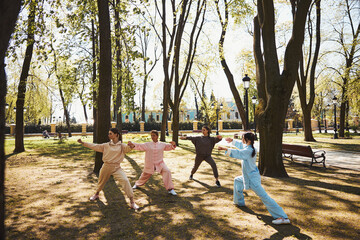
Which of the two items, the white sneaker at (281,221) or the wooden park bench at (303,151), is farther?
the wooden park bench at (303,151)

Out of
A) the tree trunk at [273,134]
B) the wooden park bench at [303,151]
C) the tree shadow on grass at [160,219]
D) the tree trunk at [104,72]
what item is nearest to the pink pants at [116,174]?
the tree shadow on grass at [160,219]

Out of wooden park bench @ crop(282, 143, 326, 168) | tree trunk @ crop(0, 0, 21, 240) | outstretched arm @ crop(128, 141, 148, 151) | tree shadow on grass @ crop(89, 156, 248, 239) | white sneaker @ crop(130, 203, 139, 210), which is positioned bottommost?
tree shadow on grass @ crop(89, 156, 248, 239)

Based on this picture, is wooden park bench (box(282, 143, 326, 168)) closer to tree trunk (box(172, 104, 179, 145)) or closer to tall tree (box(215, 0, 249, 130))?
tall tree (box(215, 0, 249, 130))

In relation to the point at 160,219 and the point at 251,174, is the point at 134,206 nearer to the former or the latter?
the point at 160,219

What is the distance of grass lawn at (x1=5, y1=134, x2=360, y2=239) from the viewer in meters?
3.70

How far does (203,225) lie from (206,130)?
3035 mm

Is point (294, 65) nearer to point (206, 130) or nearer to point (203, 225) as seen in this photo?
point (206, 130)

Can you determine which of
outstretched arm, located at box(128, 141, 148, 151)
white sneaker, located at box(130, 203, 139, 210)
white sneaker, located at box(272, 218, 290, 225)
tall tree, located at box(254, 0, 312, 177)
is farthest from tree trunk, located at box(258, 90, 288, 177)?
white sneaker, located at box(130, 203, 139, 210)

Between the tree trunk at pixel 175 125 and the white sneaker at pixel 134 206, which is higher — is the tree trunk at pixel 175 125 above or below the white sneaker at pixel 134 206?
above

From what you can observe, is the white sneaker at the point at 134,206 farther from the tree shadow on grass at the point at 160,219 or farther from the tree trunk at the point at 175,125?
the tree trunk at the point at 175,125

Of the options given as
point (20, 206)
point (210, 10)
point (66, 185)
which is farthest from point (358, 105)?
point (20, 206)

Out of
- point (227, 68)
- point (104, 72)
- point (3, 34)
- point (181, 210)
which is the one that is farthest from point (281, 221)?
point (227, 68)

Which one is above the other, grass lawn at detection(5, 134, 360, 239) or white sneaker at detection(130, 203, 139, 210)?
white sneaker at detection(130, 203, 139, 210)

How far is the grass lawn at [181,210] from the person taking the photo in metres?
3.70
